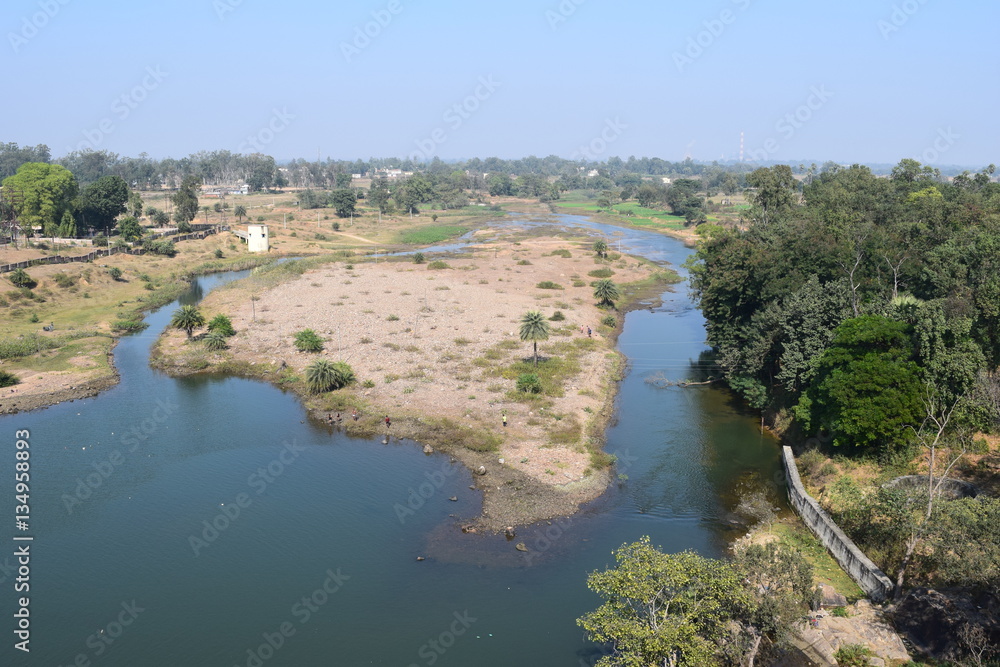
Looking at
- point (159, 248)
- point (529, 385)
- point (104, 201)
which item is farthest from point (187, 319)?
point (104, 201)

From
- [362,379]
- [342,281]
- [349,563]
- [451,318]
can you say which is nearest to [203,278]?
A: [342,281]

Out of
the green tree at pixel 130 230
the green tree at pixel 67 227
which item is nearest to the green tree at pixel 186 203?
the green tree at pixel 130 230

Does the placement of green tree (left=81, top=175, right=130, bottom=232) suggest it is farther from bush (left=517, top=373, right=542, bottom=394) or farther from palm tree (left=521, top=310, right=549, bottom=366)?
bush (left=517, top=373, right=542, bottom=394)

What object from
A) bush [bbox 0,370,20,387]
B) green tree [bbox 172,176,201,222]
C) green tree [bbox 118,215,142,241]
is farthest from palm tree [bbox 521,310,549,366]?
green tree [bbox 172,176,201,222]

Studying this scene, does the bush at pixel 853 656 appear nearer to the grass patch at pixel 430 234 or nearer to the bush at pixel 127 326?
the bush at pixel 127 326

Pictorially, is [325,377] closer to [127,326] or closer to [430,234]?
[127,326]

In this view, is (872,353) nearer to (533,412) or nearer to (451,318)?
(533,412)
